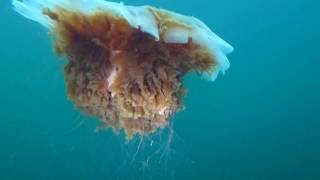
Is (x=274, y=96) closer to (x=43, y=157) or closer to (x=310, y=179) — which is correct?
(x=310, y=179)

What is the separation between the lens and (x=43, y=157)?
464 inches

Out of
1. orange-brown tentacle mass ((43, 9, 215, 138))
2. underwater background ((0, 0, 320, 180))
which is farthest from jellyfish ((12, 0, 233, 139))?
underwater background ((0, 0, 320, 180))

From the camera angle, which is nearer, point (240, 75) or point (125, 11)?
point (125, 11)

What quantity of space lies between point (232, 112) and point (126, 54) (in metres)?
10.9

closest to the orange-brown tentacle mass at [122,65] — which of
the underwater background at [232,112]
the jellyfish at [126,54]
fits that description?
the jellyfish at [126,54]

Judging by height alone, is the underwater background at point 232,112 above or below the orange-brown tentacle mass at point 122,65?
above

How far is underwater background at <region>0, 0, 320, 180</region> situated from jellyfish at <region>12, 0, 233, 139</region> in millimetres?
8698

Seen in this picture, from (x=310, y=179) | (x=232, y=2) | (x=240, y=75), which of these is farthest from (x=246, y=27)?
(x=310, y=179)

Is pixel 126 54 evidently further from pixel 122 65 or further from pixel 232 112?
pixel 232 112

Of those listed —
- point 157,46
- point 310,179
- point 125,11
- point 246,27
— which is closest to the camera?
point 125,11

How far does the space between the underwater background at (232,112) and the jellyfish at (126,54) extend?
870cm

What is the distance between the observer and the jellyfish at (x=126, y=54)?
194cm

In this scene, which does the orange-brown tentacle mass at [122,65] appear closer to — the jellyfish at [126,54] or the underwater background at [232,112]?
the jellyfish at [126,54]

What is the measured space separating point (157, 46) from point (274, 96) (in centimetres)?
1124
